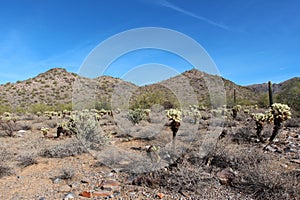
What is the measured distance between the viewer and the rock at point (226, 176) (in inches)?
169

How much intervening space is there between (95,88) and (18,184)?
32.0 m

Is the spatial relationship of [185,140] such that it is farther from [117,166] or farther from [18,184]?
[18,184]

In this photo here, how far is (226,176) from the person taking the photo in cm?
445

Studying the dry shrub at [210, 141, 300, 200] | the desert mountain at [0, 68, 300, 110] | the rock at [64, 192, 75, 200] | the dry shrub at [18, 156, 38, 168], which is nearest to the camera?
the dry shrub at [210, 141, 300, 200]

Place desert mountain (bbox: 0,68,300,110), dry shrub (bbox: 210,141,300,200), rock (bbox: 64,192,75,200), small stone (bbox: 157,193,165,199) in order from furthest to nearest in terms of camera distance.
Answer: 1. desert mountain (bbox: 0,68,300,110)
2. rock (bbox: 64,192,75,200)
3. small stone (bbox: 157,193,165,199)
4. dry shrub (bbox: 210,141,300,200)

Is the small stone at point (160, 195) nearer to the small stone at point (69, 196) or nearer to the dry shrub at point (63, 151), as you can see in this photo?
the small stone at point (69, 196)

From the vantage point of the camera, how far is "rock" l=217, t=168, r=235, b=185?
14.1ft

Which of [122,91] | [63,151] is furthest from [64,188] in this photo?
[122,91]


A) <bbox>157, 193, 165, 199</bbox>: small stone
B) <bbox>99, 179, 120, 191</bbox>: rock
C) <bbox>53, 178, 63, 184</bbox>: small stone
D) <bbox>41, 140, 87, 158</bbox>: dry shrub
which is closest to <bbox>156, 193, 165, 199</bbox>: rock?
<bbox>157, 193, 165, 199</bbox>: small stone

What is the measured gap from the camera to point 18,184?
471cm

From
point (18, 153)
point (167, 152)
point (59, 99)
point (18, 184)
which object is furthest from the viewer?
point (59, 99)

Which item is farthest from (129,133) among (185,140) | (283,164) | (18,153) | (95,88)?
(95,88)

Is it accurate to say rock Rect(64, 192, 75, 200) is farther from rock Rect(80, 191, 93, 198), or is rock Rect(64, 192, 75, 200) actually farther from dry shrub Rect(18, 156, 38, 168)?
dry shrub Rect(18, 156, 38, 168)

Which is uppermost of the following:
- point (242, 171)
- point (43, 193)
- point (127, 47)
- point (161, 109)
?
point (127, 47)
